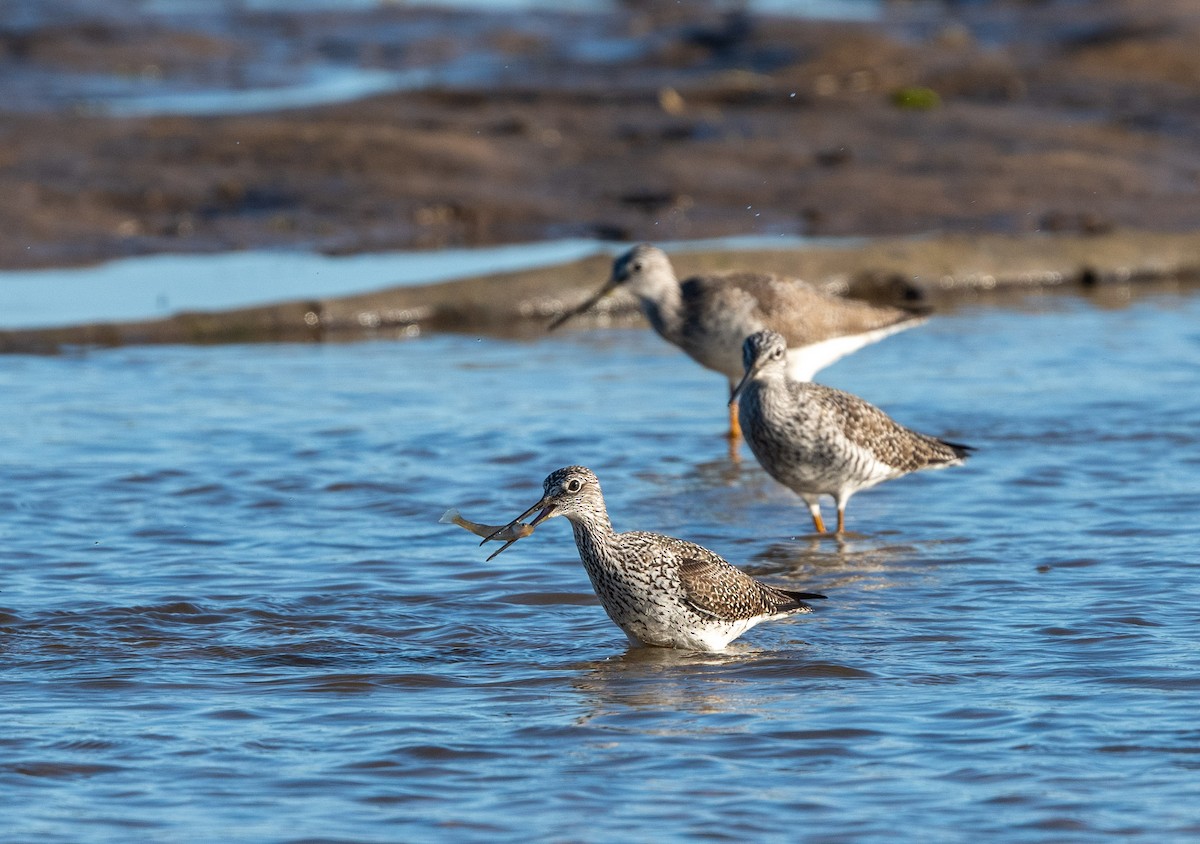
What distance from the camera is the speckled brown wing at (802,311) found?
1192 centimetres

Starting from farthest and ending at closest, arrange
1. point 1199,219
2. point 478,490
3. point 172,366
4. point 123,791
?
point 1199,219
point 172,366
point 478,490
point 123,791

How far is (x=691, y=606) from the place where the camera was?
24.3ft

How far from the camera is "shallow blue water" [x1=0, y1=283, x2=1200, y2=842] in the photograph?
20.1 ft

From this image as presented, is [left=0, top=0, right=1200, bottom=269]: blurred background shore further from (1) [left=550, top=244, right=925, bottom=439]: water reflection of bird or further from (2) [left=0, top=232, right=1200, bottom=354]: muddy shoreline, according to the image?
(1) [left=550, top=244, right=925, bottom=439]: water reflection of bird

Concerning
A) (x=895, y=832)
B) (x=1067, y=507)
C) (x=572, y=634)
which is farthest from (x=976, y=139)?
(x=895, y=832)

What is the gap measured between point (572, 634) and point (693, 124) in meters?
14.3

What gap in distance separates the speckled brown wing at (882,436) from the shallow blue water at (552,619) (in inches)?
12.4

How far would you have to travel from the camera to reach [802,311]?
39.5 feet

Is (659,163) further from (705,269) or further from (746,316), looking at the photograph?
(746,316)

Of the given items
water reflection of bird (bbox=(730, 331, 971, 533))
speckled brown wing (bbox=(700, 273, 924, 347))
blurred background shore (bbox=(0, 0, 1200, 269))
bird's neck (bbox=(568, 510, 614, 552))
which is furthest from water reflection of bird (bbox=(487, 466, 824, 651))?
blurred background shore (bbox=(0, 0, 1200, 269))

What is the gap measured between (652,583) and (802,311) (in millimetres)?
4945

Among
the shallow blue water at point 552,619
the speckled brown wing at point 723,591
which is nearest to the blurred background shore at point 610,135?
the shallow blue water at point 552,619

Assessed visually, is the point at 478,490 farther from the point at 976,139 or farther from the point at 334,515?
the point at 976,139

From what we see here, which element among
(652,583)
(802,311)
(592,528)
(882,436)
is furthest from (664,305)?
(652,583)
